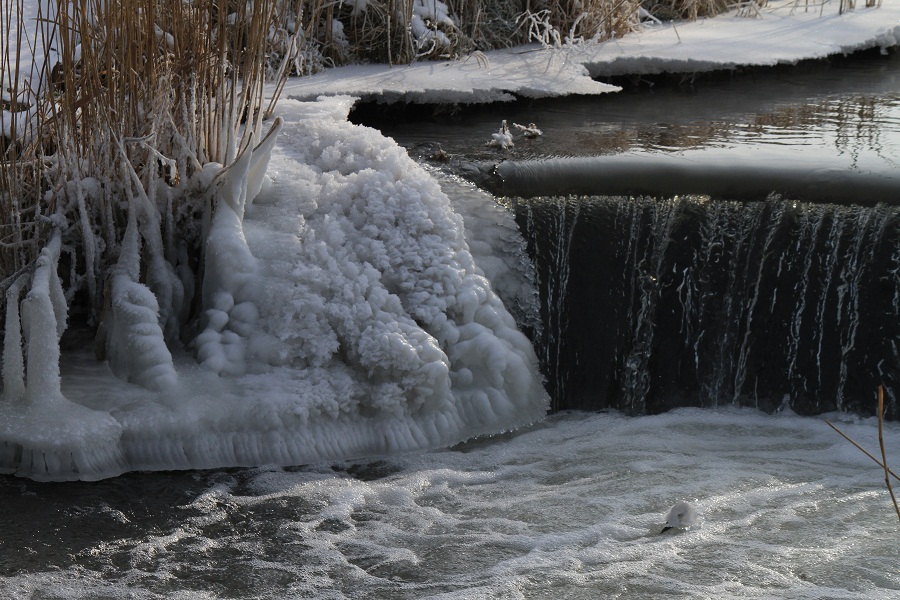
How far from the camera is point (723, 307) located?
12.2 ft

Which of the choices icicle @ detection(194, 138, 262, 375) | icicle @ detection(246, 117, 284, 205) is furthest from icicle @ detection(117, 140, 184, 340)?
icicle @ detection(246, 117, 284, 205)

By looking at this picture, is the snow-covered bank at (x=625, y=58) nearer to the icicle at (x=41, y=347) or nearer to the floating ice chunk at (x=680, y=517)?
the icicle at (x=41, y=347)

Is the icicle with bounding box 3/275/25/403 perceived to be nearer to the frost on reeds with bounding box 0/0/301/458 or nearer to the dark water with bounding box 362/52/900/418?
the frost on reeds with bounding box 0/0/301/458

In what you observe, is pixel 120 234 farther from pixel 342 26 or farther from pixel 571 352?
pixel 342 26

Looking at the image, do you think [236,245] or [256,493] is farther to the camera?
[236,245]

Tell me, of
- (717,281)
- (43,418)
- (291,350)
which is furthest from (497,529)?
(717,281)

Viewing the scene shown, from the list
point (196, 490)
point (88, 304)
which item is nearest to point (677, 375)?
point (196, 490)

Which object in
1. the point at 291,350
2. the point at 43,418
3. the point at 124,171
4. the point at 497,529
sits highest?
the point at 124,171

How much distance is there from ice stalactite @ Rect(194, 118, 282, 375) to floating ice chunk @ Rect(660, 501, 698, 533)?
1.32 m

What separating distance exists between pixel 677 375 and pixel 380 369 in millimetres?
1151

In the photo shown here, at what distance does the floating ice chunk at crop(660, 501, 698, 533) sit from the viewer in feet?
8.70

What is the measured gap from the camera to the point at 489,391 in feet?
10.9

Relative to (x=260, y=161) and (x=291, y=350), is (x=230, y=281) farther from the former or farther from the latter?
(x=260, y=161)

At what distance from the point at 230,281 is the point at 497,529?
1157 mm
